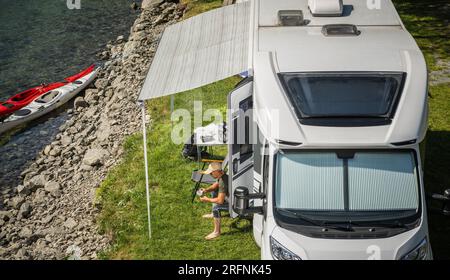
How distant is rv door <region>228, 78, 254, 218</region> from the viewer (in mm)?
12070

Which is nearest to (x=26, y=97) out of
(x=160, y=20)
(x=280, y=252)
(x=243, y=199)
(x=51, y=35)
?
(x=160, y=20)

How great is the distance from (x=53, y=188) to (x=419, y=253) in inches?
458

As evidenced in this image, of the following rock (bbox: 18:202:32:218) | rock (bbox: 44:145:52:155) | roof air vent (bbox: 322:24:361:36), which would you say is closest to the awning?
roof air vent (bbox: 322:24:361:36)

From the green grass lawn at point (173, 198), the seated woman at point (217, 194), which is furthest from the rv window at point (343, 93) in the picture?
the green grass lawn at point (173, 198)

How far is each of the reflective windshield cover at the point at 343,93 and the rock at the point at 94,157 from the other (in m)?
9.48

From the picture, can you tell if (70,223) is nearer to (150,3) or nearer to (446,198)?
(446,198)

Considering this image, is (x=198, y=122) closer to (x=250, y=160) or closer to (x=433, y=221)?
(x=250, y=160)

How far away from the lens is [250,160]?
1269 cm

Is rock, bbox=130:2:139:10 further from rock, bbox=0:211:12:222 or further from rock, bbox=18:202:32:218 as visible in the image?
rock, bbox=0:211:12:222

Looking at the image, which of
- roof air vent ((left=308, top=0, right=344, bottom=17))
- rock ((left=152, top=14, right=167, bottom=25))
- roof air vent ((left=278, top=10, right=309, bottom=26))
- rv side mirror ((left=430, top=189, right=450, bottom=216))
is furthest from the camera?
rock ((left=152, top=14, right=167, bottom=25))

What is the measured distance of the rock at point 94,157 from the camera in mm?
18938

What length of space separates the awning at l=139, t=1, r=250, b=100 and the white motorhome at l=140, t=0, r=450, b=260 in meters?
2.14

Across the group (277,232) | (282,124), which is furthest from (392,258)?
(282,124)
